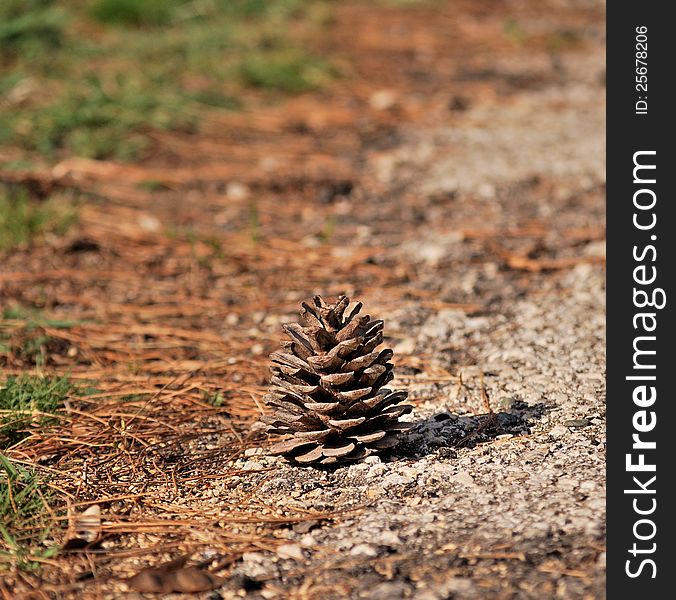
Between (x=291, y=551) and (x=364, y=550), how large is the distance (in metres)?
0.14

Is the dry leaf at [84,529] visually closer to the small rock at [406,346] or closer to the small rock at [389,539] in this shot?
the small rock at [389,539]

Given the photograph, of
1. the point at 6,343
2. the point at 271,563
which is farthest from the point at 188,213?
the point at 271,563

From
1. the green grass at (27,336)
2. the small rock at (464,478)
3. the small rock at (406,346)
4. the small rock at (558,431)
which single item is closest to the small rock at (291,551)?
the small rock at (464,478)

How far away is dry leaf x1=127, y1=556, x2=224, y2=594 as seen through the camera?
179 centimetres

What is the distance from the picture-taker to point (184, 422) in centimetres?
252

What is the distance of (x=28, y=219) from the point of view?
12.3 feet

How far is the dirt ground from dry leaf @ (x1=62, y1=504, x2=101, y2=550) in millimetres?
35

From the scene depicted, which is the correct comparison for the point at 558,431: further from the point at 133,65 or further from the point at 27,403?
the point at 133,65

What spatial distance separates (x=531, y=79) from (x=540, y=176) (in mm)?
1639

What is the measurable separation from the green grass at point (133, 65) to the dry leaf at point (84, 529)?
2684 millimetres

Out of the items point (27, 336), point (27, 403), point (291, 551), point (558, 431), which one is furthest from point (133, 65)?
point (291, 551)

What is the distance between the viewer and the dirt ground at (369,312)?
6.17 feet

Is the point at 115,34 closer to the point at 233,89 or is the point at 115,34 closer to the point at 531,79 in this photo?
the point at 233,89
